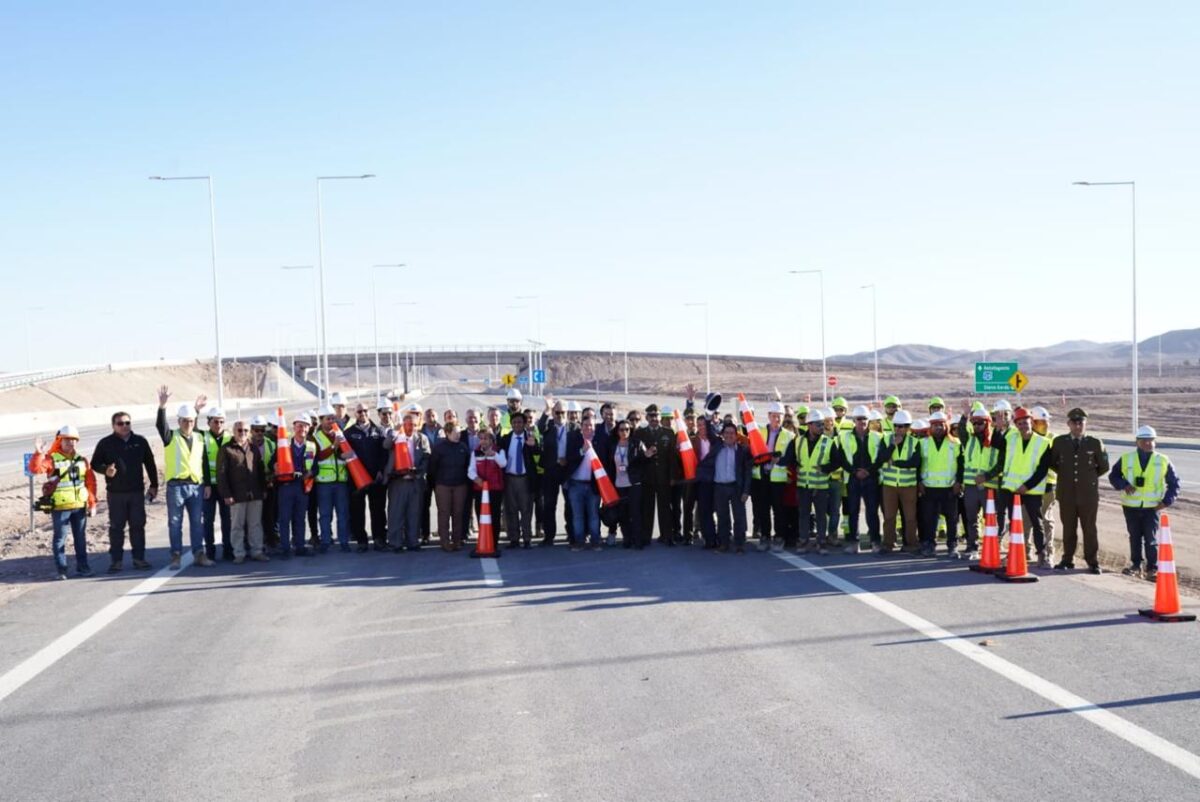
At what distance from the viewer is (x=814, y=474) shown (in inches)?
547

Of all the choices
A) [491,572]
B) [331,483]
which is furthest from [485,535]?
[331,483]

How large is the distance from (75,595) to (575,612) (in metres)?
5.37

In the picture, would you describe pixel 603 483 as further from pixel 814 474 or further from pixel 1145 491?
pixel 1145 491

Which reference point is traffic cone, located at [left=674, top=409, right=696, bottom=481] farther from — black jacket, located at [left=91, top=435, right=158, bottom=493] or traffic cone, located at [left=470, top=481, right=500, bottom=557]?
black jacket, located at [left=91, top=435, right=158, bottom=493]

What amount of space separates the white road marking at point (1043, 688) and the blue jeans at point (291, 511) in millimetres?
6726

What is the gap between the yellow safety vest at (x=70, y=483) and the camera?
40.8 feet

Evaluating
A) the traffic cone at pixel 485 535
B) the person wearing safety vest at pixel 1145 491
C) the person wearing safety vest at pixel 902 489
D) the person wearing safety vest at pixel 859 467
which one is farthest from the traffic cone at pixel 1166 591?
the traffic cone at pixel 485 535

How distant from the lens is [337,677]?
7926 millimetres

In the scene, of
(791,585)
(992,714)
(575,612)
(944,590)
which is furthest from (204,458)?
(992,714)

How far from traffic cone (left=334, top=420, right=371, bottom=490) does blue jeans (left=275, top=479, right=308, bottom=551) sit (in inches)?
25.1

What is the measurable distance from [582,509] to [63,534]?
246 inches

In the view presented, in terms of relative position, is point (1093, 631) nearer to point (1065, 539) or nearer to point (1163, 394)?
point (1065, 539)

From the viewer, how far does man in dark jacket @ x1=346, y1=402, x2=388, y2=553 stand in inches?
568

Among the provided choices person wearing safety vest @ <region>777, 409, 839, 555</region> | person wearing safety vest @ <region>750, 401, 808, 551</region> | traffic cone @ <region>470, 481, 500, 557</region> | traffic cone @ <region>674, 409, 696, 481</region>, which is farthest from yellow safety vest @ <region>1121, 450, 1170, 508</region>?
traffic cone @ <region>470, 481, 500, 557</region>
